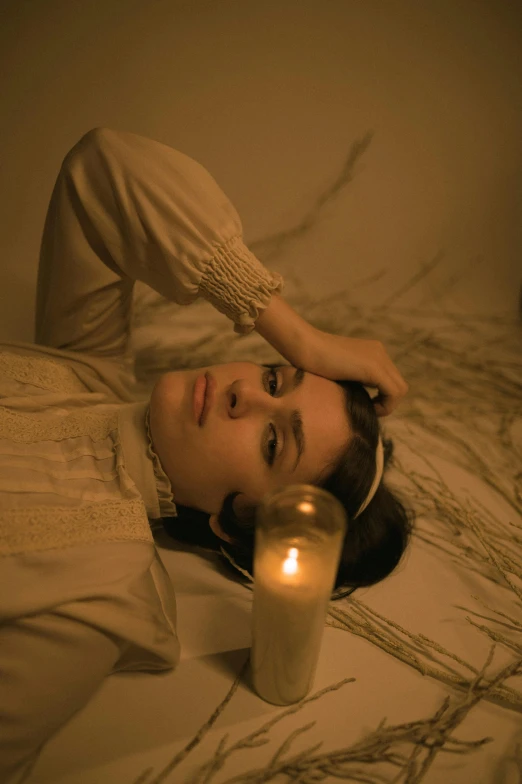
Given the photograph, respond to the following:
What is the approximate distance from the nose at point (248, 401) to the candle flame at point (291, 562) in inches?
11.6

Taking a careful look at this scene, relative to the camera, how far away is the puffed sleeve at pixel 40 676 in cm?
73

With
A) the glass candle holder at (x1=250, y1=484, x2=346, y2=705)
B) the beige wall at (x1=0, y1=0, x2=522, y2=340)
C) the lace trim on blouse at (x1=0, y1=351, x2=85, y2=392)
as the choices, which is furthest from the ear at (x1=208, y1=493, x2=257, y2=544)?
the beige wall at (x1=0, y1=0, x2=522, y2=340)

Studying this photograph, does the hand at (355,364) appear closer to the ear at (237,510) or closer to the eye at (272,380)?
the eye at (272,380)

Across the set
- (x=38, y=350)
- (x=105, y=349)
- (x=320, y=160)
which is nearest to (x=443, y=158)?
(x=320, y=160)

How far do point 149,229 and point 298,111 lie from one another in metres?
0.72

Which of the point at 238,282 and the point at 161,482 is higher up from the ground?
the point at 238,282

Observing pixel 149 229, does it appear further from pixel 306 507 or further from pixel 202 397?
pixel 306 507

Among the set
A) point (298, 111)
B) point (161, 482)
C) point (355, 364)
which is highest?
point (298, 111)

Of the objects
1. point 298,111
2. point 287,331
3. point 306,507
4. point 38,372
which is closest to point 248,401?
point 287,331

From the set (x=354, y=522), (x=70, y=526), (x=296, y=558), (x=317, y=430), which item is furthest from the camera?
(x=354, y=522)

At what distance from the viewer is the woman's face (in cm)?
94

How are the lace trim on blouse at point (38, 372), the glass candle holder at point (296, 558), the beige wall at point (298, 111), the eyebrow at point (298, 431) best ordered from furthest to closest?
1. the beige wall at point (298, 111)
2. the lace trim on blouse at point (38, 372)
3. the eyebrow at point (298, 431)
4. the glass candle holder at point (296, 558)

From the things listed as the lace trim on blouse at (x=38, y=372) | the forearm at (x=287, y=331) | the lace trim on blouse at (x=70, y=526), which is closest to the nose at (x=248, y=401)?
the forearm at (x=287, y=331)

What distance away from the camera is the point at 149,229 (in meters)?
0.99
